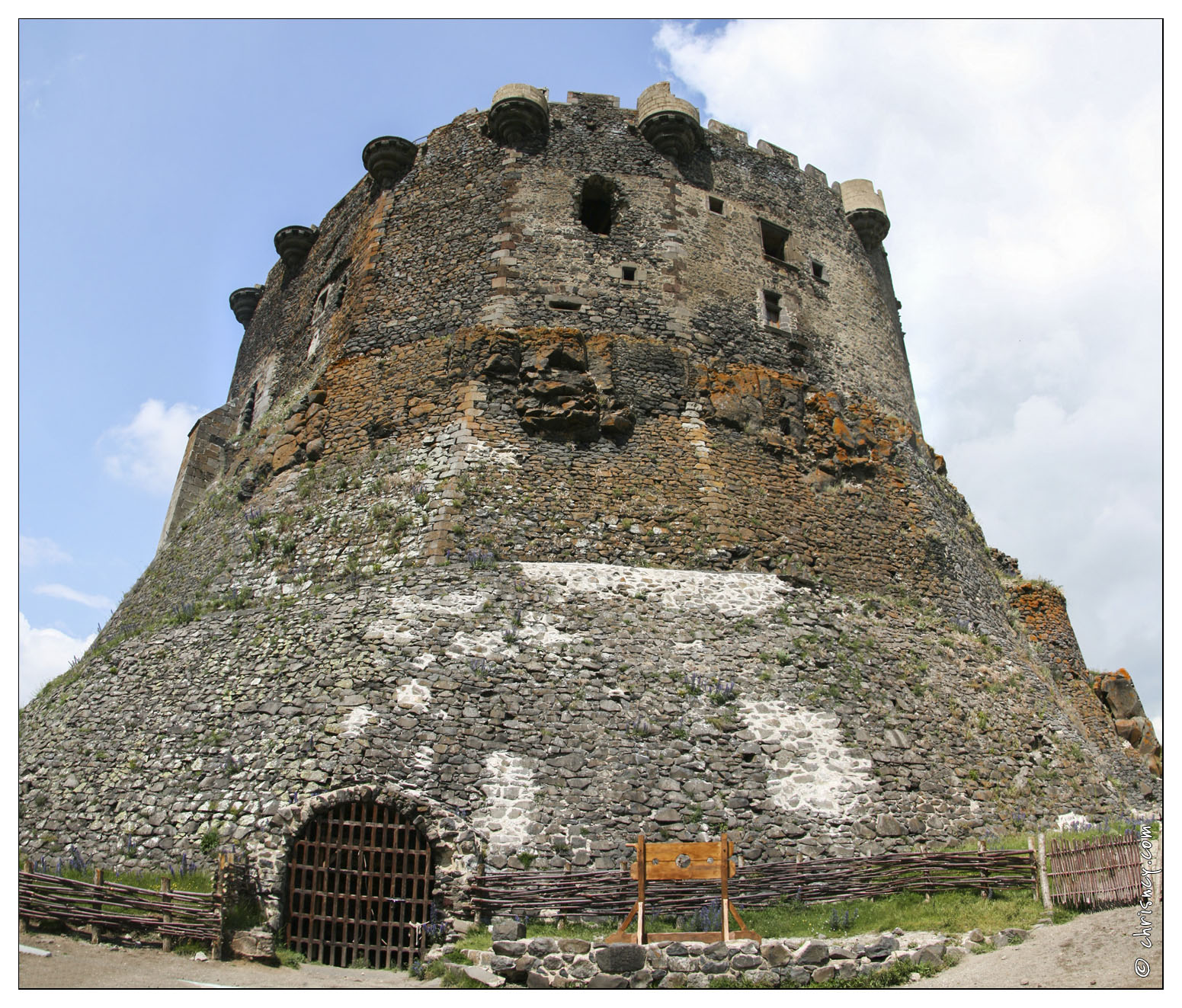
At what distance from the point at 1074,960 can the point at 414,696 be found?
24.8 ft

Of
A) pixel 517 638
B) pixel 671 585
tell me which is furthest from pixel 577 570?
pixel 517 638

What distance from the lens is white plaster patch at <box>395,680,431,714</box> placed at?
35.9 feet

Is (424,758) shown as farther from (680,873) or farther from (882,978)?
(882,978)

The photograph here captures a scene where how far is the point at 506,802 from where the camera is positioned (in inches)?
403

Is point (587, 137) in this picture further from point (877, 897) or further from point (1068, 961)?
point (1068, 961)

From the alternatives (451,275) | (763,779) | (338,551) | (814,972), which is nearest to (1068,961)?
(814,972)

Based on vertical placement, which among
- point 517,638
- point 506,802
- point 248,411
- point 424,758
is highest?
point 248,411

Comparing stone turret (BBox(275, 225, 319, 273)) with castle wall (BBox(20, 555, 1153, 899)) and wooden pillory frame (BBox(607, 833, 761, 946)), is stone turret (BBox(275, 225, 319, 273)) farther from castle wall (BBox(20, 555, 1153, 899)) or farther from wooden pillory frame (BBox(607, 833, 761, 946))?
wooden pillory frame (BBox(607, 833, 761, 946))

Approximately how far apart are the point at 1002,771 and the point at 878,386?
9.28 metres

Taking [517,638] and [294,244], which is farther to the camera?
[294,244]

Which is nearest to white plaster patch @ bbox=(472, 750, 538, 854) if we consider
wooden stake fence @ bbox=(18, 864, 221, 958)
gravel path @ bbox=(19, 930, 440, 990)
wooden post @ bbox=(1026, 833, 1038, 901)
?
gravel path @ bbox=(19, 930, 440, 990)

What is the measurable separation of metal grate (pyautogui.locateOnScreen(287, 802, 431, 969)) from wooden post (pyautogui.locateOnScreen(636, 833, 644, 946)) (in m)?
2.38

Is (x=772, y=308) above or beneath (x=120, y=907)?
above

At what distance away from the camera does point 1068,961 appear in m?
7.39
